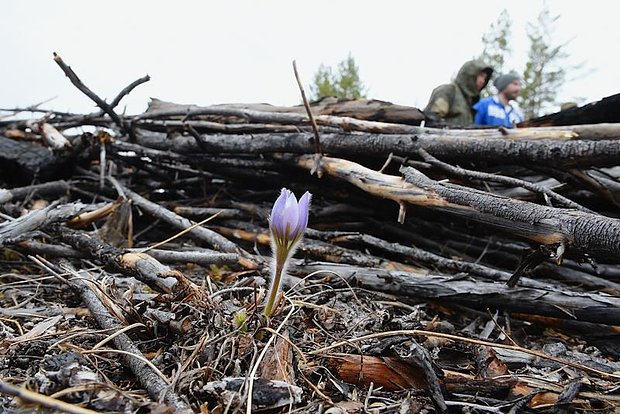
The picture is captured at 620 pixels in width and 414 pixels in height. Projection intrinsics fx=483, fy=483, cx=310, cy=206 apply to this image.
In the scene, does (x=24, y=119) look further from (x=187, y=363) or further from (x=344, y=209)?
(x=187, y=363)

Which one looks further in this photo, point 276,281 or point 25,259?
point 25,259

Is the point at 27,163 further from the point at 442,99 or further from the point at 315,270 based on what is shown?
the point at 442,99

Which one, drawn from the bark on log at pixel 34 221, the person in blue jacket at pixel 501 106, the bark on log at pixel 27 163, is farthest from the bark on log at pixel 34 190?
the person in blue jacket at pixel 501 106

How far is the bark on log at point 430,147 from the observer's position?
6.88 ft

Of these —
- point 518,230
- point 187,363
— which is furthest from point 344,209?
point 187,363

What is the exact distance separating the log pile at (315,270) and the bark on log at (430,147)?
1 centimetres

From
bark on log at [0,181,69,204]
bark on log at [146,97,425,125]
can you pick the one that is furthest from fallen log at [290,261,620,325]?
bark on log at [0,181,69,204]

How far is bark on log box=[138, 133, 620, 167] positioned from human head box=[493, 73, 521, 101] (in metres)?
4.12

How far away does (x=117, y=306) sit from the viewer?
56.9 inches

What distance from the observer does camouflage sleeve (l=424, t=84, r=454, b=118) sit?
20.4 feet

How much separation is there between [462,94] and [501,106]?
1.06 metres

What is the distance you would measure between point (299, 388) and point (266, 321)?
24 centimetres

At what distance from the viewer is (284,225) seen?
1.31 m

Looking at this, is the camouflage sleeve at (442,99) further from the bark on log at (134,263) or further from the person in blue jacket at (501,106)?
the bark on log at (134,263)
